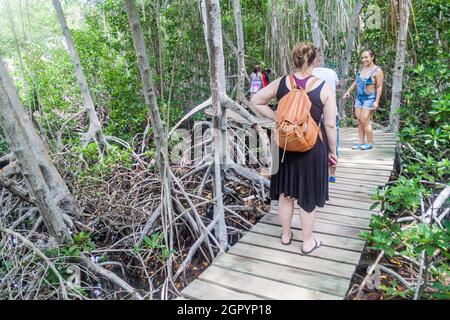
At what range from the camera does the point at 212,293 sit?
6.54 ft

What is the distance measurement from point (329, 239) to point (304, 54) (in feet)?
4.25

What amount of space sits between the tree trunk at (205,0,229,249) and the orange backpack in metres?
1.05

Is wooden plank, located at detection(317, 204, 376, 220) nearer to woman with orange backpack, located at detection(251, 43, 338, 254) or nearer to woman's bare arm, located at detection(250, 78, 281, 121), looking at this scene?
woman with orange backpack, located at detection(251, 43, 338, 254)

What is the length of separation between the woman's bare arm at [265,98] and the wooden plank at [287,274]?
3.04ft

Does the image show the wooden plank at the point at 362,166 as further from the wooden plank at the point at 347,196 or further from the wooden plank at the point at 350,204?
the wooden plank at the point at 350,204

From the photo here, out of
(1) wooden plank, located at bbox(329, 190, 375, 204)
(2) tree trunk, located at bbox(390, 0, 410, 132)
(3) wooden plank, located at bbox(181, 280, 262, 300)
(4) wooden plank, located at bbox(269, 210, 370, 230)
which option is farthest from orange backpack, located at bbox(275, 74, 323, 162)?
(2) tree trunk, located at bbox(390, 0, 410, 132)

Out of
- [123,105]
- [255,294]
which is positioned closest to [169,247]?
[255,294]

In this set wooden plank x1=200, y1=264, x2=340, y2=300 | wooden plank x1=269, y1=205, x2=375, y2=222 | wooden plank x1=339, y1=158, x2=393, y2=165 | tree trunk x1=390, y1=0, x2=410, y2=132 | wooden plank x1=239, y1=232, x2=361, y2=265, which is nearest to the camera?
wooden plank x1=200, y1=264, x2=340, y2=300

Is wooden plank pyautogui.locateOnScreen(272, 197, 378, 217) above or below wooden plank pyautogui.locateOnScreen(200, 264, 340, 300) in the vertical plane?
below

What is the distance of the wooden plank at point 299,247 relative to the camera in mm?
2247

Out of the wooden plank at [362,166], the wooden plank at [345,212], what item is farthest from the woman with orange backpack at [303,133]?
the wooden plank at [362,166]

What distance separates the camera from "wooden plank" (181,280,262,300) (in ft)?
6.42

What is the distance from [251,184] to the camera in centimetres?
379
